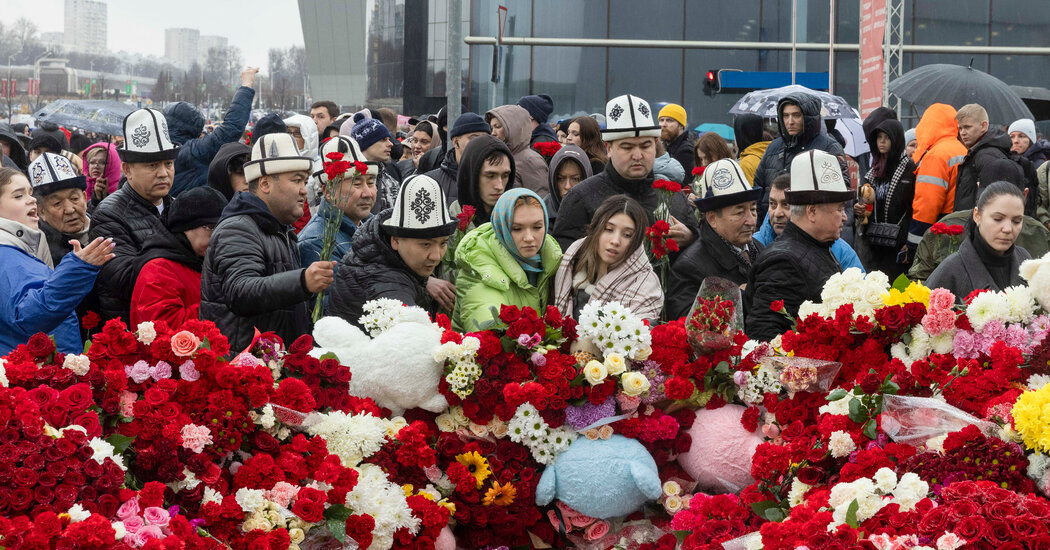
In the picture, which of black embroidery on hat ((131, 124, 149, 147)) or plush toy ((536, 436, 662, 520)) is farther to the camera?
black embroidery on hat ((131, 124, 149, 147))

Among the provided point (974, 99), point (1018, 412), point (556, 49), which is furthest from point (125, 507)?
point (556, 49)

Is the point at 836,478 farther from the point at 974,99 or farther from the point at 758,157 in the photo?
the point at 974,99

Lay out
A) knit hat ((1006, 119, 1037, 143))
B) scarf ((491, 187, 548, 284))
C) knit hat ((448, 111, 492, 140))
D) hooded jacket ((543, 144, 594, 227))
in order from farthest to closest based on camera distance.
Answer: knit hat ((1006, 119, 1037, 143))
knit hat ((448, 111, 492, 140))
hooded jacket ((543, 144, 594, 227))
scarf ((491, 187, 548, 284))

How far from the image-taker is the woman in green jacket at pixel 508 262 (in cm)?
Result: 480

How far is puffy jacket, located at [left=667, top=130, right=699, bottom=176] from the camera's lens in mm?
8422

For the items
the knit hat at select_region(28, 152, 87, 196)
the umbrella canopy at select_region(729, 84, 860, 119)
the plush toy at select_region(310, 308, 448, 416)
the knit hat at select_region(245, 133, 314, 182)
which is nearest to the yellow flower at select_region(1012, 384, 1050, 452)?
the plush toy at select_region(310, 308, 448, 416)

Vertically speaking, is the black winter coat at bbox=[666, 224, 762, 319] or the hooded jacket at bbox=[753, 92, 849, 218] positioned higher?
the hooded jacket at bbox=[753, 92, 849, 218]

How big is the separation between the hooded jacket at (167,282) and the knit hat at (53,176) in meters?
1.11

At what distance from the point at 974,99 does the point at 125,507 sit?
27.9ft

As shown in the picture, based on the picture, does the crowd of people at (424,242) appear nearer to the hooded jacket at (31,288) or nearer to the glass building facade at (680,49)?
the hooded jacket at (31,288)

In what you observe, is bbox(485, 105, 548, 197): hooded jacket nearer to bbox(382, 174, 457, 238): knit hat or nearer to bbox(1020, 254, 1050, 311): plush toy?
bbox(382, 174, 457, 238): knit hat

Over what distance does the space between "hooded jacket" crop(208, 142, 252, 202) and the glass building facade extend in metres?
15.5

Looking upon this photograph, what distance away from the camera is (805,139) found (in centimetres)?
732

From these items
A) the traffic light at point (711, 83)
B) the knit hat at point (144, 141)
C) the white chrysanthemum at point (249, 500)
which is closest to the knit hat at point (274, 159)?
the knit hat at point (144, 141)
